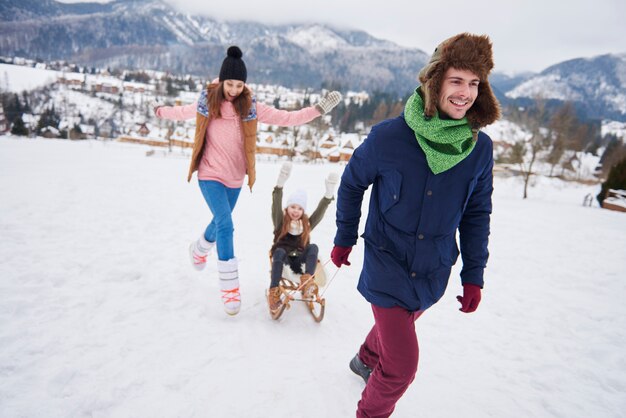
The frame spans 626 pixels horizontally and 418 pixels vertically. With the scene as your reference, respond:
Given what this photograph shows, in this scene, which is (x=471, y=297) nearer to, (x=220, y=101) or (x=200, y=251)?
(x=220, y=101)

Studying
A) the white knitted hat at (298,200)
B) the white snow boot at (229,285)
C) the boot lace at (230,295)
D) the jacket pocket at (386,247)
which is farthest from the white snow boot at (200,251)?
the jacket pocket at (386,247)

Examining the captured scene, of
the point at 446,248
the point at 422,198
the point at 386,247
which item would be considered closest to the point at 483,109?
the point at 422,198

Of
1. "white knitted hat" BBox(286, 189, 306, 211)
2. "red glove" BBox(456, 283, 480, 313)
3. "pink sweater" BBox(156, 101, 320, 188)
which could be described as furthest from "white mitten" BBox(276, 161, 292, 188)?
"red glove" BBox(456, 283, 480, 313)

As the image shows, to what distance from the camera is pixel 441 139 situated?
1.70m

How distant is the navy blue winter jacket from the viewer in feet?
5.94

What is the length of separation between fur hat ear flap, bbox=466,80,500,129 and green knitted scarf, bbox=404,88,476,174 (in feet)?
0.25

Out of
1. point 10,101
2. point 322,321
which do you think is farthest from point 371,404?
point 10,101

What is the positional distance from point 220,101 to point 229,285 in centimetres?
190

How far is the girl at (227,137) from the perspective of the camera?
3.15m

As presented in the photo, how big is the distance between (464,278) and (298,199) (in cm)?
223

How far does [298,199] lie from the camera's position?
3900mm

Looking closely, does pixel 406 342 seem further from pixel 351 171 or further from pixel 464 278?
pixel 351 171

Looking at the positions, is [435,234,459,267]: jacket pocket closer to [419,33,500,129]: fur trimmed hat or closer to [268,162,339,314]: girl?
[419,33,500,129]: fur trimmed hat

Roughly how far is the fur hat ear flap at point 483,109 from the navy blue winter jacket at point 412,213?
13 centimetres
